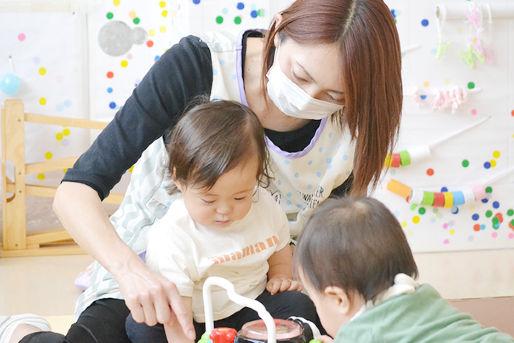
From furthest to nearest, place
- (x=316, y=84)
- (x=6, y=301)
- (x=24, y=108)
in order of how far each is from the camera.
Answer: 1. (x=24, y=108)
2. (x=6, y=301)
3. (x=316, y=84)

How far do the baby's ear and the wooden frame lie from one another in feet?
6.01

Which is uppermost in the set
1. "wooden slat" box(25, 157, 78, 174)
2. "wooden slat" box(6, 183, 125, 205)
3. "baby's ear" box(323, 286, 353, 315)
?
"baby's ear" box(323, 286, 353, 315)

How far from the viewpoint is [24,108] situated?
2.71m

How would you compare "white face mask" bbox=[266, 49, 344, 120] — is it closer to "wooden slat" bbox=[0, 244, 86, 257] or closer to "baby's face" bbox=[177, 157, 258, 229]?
"baby's face" bbox=[177, 157, 258, 229]

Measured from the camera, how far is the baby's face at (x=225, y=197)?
3.67 ft

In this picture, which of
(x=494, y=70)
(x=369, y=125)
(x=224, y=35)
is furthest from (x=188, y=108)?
(x=494, y=70)

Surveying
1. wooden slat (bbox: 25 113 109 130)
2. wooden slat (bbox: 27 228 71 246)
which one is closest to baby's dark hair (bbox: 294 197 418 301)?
wooden slat (bbox: 25 113 109 130)

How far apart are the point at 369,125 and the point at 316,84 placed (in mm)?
134

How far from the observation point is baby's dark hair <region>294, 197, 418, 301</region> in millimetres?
878

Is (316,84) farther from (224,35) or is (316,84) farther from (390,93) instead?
(224,35)

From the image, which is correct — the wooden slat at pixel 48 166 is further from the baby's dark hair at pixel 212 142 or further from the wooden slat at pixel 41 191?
the baby's dark hair at pixel 212 142

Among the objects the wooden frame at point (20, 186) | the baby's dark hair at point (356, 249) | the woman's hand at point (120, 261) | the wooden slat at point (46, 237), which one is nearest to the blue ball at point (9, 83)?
the wooden frame at point (20, 186)

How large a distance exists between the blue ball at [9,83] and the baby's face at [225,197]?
1727mm

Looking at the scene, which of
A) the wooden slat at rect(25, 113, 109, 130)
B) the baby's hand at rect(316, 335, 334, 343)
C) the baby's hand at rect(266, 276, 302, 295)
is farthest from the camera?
the wooden slat at rect(25, 113, 109, 130)
